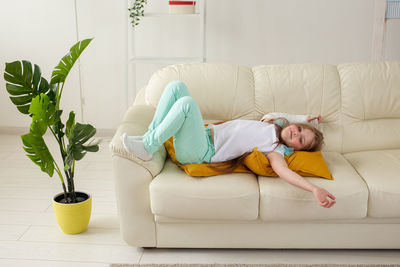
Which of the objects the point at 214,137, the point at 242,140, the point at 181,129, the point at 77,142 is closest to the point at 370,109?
the point at 242,140

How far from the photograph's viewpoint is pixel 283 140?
8.06ft

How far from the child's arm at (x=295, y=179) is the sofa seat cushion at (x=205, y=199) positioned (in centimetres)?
14

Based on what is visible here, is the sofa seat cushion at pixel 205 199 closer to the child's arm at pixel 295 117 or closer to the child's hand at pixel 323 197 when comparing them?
the child's hand at pixel 323 197

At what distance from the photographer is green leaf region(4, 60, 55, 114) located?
231 cm

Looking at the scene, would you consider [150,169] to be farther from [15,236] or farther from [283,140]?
[15,236]

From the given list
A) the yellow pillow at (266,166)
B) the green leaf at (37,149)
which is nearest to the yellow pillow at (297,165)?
the yellow pillow at (266,166)

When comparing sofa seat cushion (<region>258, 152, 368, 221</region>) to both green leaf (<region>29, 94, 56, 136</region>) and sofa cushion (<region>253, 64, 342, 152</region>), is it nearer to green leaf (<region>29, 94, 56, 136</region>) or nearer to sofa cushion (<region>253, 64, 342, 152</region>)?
sofa cushion (<region>253, 64, 342, 152</region>)

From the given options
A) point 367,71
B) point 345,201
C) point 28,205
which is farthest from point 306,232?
point 28,205

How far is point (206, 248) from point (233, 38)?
83.6 inches

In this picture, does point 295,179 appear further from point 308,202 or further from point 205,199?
point 205,199

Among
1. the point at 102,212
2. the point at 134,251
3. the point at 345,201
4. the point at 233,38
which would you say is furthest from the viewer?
the point at 233,38

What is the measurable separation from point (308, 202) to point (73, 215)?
1.21 meters

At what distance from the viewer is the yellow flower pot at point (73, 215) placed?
2453 millimetres

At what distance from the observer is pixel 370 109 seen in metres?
2.76
